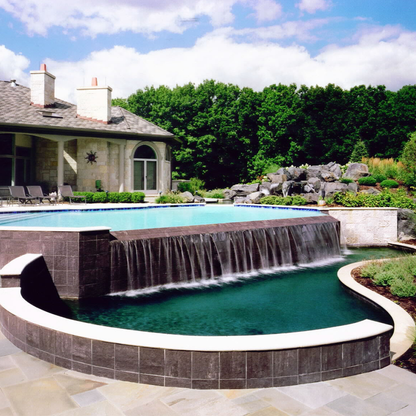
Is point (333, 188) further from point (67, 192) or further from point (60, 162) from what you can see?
point (60, 162)

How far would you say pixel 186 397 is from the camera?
3.53 metres

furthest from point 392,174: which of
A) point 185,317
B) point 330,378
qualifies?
point 330,378

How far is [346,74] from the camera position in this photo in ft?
144

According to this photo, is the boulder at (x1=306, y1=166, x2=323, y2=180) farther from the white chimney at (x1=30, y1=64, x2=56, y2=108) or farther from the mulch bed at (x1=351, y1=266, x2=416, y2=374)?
the mulch bed at (x1=351, y1=266, x2=416, y2=374)

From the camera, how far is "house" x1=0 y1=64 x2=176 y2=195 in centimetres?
2023

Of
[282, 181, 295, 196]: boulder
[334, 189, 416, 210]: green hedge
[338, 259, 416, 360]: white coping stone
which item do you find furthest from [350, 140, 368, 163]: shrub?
[338, 259, 416, 360]: white coping stone

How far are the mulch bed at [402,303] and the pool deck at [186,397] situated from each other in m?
0.34

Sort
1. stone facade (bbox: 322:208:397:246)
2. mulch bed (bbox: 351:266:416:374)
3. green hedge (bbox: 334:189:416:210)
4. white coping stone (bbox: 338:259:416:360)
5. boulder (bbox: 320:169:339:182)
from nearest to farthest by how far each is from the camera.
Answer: mulch bed (bbox: 351:266:416:374) → white coping stone (bbox: 338:259:416:360) → stone facade (bbox: 322:208:397:246) → green hedge (bbox: 334:189:416:210) → boulder (bbox: 320:169:339:182)

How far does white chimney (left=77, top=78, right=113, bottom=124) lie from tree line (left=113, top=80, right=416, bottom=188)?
41.9ft

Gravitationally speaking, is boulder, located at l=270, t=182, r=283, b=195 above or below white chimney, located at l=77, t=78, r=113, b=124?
below

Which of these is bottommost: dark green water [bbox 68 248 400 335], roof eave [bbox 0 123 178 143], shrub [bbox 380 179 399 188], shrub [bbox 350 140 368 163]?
dark green water [bbox 68 248 400 335]

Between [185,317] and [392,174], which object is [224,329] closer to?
[185,317]

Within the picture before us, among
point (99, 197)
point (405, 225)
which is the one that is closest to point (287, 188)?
point (405, 225)

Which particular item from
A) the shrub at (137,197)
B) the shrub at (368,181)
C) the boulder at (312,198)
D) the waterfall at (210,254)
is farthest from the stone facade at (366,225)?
the shrub at (137,197)
